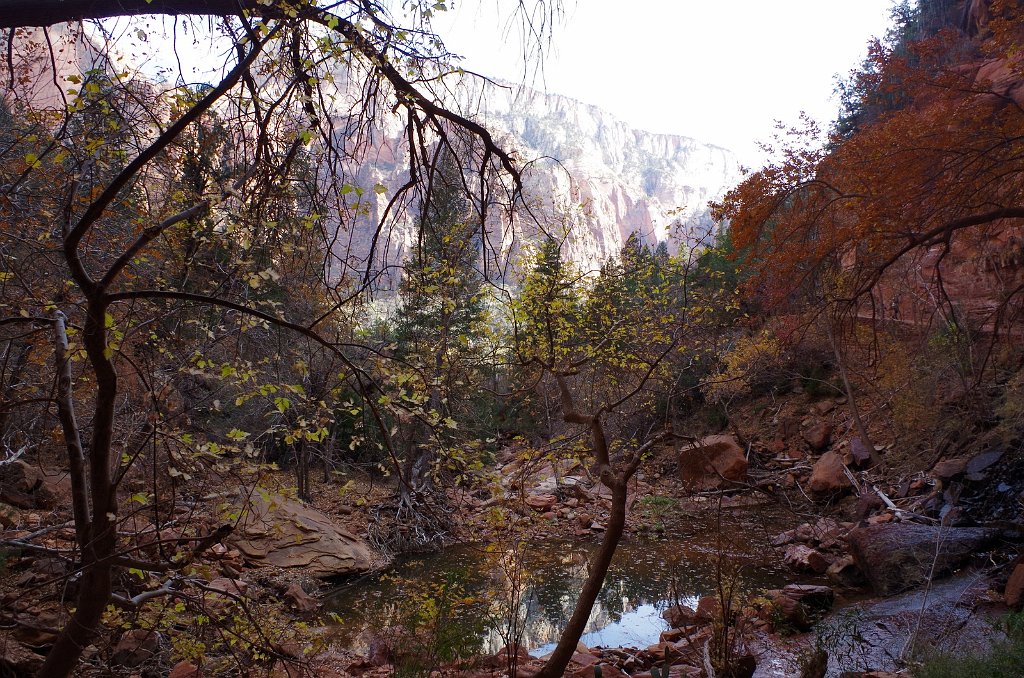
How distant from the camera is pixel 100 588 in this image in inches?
80.0

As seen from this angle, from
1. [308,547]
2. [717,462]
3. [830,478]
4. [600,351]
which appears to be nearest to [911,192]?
[600,351]

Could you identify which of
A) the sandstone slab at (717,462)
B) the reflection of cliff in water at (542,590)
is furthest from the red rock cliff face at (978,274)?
the reflection of cliff in water at (542,590)

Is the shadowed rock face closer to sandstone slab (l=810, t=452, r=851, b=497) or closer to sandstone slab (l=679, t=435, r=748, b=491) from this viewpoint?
sandstone slab (l=810, t=452, r=851, b=497)

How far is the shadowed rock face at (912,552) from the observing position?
22.9ft

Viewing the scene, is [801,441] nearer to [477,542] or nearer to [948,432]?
[948,432]

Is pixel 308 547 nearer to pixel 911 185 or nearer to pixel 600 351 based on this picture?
pixel 600 351

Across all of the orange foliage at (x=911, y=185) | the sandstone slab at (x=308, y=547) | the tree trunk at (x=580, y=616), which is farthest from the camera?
the sandstone slab at (x=308, y=547)

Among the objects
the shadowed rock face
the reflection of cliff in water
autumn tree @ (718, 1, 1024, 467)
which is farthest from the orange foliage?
the reflection of cliff in water

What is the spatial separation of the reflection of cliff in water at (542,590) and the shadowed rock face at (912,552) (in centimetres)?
125

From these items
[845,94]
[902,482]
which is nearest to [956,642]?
[902,482]

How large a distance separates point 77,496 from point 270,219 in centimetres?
133

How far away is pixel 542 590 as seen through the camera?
332 inches

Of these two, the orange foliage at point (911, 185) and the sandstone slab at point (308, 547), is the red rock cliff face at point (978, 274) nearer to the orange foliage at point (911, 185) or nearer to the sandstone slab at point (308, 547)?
the orange foliage at point (911, 185)

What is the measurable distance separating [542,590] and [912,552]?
467cm
